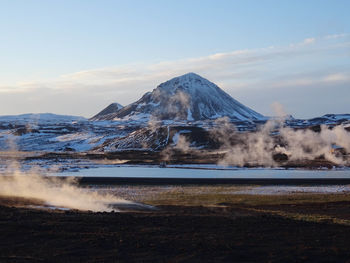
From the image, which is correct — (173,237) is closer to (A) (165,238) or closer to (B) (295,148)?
(A) (165,238)

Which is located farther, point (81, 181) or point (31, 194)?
point (81, 181)

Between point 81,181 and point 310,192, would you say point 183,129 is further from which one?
point 310,192

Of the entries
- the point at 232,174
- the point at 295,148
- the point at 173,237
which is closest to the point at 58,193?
the point at 173,237

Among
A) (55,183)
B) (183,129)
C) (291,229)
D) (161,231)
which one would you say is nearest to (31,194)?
(55,183)

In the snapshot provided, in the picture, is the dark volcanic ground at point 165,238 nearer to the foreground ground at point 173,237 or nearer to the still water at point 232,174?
the foreground ground at point 173,237

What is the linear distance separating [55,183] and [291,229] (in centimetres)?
4806

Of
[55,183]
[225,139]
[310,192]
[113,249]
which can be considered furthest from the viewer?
[225,139]

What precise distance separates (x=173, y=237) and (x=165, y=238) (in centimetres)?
51

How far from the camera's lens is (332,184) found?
7169cm

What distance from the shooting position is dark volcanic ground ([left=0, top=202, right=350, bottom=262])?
2316 cm

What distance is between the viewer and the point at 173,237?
89.0 feet

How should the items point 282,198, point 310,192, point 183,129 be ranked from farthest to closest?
point 183,129, point 310,192, point 282,198

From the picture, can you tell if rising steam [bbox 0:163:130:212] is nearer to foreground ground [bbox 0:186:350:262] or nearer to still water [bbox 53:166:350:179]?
foreground ground [bbox 0:186:350:262]

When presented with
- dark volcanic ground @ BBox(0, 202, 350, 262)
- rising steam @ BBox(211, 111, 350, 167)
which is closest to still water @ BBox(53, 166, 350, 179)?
rising steam @ BBox(211, 111, 350, 167)
